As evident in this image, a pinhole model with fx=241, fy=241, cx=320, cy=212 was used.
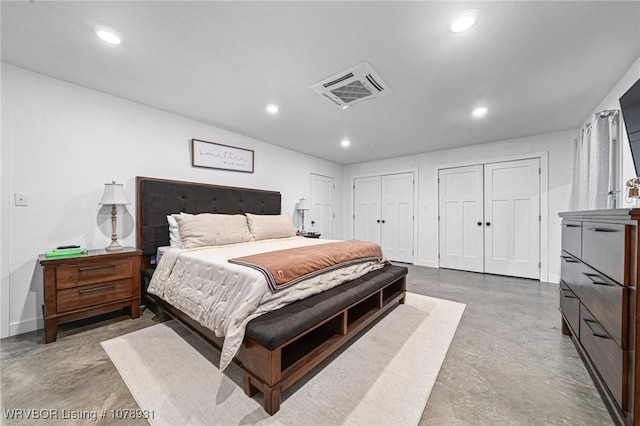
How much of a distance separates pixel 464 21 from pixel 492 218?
12.2 feet

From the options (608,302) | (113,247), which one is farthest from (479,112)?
(113,247)

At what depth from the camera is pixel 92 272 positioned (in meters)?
2.15

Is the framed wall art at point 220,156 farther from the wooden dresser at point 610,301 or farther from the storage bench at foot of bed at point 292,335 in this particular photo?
the wooden dresser at point 610,301

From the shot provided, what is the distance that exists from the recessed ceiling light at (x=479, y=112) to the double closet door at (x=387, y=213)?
216cm

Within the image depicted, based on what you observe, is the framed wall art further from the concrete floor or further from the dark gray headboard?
the concrete floor

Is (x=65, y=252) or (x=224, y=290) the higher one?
(x=65, y=252)

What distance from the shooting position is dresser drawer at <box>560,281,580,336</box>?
5.42 feet

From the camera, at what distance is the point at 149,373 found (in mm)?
1586

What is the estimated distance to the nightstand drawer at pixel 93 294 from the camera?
2023 mm

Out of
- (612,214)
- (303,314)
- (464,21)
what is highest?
(464,21)

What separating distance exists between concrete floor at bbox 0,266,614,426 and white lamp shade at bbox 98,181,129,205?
117cm

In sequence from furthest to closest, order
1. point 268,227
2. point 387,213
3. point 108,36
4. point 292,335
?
point 387,213 → point 268,227 → point 108,36 → point 292,335

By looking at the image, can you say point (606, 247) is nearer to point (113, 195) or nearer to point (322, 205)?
point (113, 195)

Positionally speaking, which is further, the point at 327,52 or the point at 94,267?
the point at 94,267
